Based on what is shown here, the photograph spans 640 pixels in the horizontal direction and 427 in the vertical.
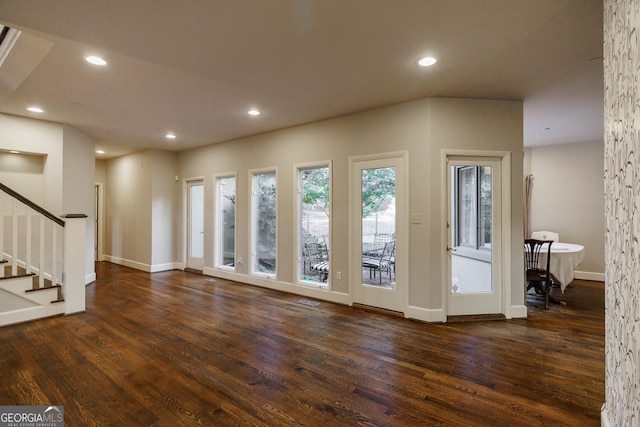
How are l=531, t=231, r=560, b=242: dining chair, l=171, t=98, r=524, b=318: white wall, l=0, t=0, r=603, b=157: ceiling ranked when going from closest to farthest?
l=0, t=0, r=603, b=157: ceiling, l=171, t=98, r=524, b=318: white wall, l=531, t=231, r=560, b=242: dining chair

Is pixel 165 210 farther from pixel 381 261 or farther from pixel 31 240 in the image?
pixel 381 261

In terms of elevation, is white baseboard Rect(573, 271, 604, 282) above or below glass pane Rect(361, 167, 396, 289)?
below

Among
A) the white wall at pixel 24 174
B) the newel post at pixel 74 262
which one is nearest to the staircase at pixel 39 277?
the newel post at pixel 74 262

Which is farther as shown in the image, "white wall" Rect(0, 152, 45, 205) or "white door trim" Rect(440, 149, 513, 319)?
"white wall" Rect(0, 152, 45, 205)

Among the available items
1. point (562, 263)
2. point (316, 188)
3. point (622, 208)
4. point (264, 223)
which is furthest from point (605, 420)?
point (264, 223)

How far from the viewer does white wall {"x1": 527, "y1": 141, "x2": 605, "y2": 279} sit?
6102mm

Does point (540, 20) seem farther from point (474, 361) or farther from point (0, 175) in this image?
point (0, 175)

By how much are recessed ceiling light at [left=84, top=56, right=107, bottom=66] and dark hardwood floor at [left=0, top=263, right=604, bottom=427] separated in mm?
2721

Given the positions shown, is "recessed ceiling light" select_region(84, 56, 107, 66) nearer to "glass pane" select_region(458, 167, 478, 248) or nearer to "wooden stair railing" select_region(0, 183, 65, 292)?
"wooden stair railing" select_region(0, 183, 65, 292)

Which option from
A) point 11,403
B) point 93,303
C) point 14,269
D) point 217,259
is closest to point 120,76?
point 14,269

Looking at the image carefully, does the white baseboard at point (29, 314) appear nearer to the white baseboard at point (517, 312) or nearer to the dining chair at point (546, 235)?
the white baseboard at point (517, 312)

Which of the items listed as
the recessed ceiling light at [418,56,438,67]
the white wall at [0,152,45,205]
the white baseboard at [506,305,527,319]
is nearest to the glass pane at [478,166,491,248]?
the white baseboard at [506,305,527,319]

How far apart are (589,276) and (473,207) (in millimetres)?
4151

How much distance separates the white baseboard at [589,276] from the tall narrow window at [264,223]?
606cm
